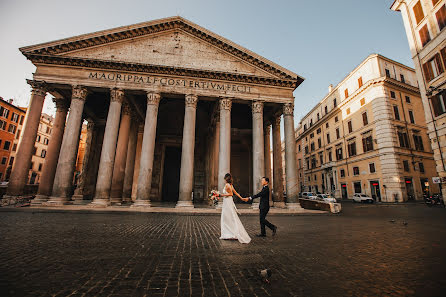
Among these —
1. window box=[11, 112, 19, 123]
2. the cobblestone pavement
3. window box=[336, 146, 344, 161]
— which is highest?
window box=[11, 112, 19, 123]

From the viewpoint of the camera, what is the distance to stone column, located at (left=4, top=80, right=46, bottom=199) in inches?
499

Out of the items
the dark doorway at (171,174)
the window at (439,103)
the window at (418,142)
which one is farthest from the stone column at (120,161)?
the window at (418,142)

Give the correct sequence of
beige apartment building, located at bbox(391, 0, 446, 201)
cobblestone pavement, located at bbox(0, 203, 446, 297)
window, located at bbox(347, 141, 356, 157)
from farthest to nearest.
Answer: window, located at bbox(347, 141, 356, 157) < beige apartment building, located at bbox(391, 0, 446, 201) < cobblestone pavement, located at bbox(0, 203, 446, 297)

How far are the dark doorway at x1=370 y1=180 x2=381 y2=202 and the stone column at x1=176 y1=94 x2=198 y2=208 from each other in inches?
926

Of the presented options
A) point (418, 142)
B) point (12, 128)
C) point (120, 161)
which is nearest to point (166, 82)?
point (120, 161)

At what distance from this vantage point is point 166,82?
14562mm

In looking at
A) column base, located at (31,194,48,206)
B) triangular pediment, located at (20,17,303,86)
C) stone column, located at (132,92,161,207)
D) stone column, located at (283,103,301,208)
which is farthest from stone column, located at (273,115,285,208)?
column base, located at (31,194,48,206)

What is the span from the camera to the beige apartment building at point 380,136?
23641mm

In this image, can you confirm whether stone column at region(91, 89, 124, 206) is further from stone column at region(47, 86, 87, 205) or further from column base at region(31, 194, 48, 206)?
column base at region(31, 194, 48, 206)

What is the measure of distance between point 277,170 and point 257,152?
12.7 feet

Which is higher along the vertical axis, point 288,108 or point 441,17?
point 441,17

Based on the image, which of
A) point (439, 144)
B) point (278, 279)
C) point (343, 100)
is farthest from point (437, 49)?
point (278, 279)

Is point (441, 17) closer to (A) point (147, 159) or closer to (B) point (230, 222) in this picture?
(B) point (230, 222)

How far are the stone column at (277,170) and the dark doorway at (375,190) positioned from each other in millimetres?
15856
